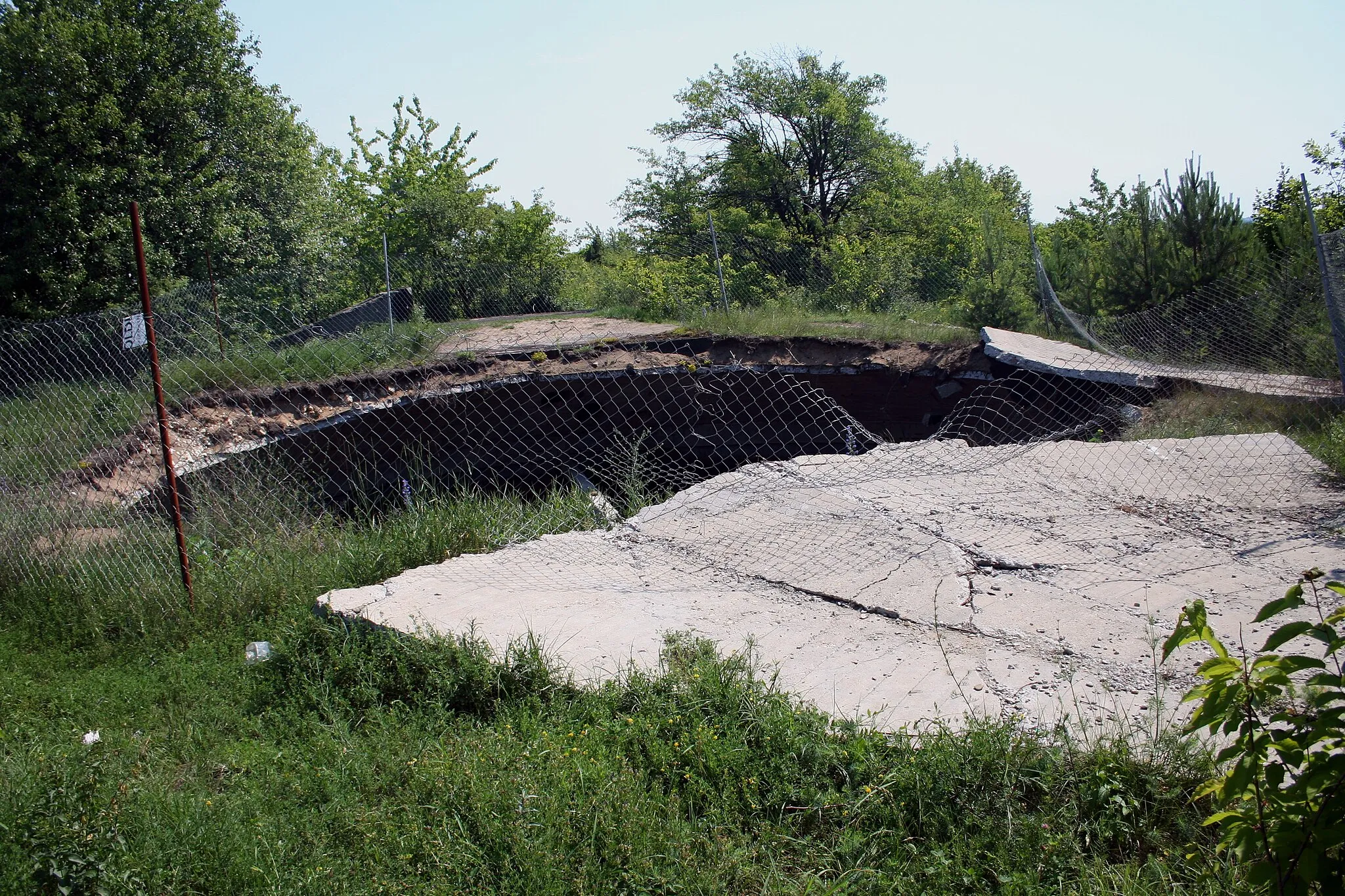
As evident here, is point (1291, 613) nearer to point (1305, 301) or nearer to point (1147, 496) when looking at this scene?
point (1147, 496)

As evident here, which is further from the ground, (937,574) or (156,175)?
(156,175)

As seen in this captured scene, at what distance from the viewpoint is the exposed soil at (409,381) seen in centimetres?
736

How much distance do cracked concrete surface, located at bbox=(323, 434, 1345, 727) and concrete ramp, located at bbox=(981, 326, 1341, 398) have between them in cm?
115

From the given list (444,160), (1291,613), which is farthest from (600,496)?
(444,160)

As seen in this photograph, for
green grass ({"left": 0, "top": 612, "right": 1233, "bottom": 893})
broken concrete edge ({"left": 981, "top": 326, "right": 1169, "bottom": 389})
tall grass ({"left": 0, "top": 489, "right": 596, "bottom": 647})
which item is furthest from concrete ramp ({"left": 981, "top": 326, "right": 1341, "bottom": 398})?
green grass ({"left": 0, "top": 612, "right": 1233, "bottom": 893})

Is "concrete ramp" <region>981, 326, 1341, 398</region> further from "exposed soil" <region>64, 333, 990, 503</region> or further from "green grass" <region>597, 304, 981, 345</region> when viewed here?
"green grass" <region>597, 304, 981, 345</region>

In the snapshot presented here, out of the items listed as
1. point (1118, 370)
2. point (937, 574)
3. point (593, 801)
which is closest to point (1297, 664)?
point (593, 801)

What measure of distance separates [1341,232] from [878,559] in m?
4.19

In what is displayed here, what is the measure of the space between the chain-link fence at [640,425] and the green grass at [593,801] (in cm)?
147

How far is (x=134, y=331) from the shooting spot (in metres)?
4.65

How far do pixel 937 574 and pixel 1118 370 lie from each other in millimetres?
4955

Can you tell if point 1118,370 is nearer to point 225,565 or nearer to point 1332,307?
point 1332,307

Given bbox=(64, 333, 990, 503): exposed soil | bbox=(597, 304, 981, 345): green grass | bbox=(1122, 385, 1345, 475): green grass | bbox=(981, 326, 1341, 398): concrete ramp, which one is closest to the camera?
bbox=(1122, 385, 1345, 475): green grass

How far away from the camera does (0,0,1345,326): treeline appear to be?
11.3 metres
